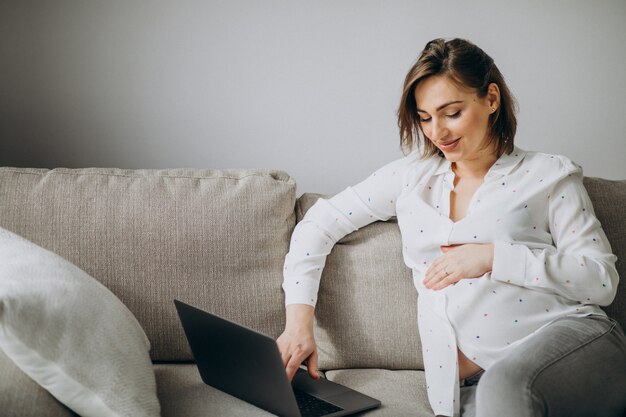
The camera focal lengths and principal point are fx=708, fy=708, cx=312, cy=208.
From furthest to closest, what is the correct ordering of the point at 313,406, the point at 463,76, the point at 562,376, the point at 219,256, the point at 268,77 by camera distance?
the point at 268,77 → the point at 219,256 → the point at 463,76 → the point at 313,406 → the point at 562,376

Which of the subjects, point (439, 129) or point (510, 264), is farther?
point (439, 129)

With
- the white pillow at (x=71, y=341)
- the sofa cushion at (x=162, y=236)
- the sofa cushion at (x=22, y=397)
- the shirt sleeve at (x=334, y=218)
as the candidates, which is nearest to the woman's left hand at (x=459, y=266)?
the shirt sleeve at (x=334, y=218)

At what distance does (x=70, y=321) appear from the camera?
3.80 ft

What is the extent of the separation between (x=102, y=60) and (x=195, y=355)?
951 mm

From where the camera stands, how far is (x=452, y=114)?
5.08 feet

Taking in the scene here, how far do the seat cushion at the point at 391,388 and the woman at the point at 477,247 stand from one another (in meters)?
0.05

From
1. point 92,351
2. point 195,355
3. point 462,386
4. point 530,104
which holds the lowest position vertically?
point 462,386

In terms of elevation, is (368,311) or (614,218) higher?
(614,218)

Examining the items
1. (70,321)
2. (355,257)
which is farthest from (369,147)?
(70,321)

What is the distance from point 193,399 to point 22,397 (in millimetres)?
419

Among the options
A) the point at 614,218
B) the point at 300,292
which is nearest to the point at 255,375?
the point at 300,292

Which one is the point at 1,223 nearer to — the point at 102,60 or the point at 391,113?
the point at 102,60

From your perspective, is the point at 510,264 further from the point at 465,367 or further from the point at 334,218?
the point at 334,218

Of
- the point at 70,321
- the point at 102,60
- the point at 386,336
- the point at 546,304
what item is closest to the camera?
the point at 70,321
